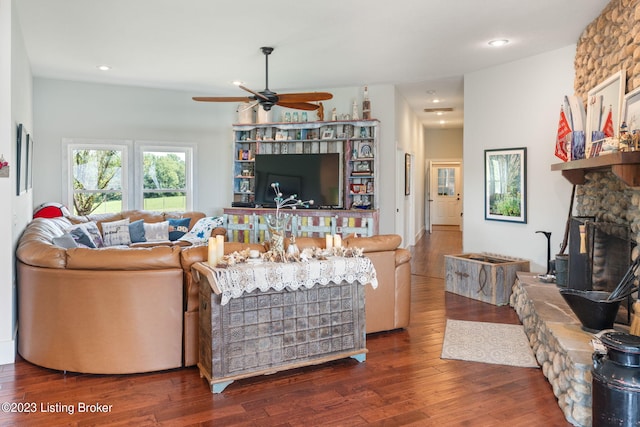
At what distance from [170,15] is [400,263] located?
3.12m

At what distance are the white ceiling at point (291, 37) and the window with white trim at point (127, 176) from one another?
44.5 inches

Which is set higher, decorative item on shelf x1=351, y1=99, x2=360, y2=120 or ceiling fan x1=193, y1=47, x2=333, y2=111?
decorative item on shelf x1=351, y1=99, x2=360, y2=120

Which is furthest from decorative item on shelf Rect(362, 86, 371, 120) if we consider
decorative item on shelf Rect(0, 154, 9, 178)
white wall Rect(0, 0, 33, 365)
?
decorative item on shelf Rect(0, 154, 9, 178)

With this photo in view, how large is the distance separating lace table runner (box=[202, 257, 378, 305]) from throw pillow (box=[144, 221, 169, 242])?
4304 mm

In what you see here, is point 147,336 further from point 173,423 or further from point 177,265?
point 173,423

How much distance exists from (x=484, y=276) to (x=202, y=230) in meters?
4.07

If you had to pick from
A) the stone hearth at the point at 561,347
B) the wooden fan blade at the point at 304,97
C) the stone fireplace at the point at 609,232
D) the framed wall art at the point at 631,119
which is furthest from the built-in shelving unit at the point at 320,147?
the framed wall art at the point at 631,119

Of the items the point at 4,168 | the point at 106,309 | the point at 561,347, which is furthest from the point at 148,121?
the point at 561,347

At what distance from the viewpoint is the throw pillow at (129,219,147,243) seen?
6.88 metres

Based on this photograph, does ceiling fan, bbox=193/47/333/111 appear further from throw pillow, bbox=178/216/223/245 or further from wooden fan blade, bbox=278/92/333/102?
throw pillow, bbox=178/216/223/245

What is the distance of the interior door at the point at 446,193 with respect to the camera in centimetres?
1348

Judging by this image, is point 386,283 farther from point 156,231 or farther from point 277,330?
point 156,231

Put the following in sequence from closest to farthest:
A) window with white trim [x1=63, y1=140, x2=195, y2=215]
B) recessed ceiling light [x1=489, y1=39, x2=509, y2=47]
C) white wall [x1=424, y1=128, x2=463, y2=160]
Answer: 1. recessed ceiling light [x1=489, y1=39, x2=509, y2=47]
2. window with white trim [x1=63, y1=140, x2=195, y2=215]
3. white wall [x1=424, y1=128, x2=463, y2=160]

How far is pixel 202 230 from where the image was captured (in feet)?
23.2
